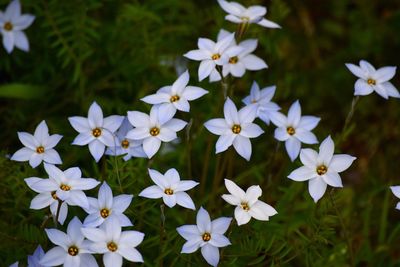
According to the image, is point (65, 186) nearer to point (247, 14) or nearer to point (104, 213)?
point (104, 213)

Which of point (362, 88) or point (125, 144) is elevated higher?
point (362, 88)

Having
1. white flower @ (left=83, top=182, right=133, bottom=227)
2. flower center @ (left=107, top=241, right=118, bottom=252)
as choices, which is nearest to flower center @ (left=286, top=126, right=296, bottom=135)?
white flower @ (left=83, top=182, right=133, bottom=227)

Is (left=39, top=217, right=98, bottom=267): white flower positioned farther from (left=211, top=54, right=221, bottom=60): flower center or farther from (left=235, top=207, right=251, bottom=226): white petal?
(left=211, top=54, right=221, bottom=60): flower center

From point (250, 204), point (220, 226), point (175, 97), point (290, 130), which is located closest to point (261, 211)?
point (250, 204)

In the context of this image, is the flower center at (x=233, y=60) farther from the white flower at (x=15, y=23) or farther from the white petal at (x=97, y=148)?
the white flower at (x=15, y=23)

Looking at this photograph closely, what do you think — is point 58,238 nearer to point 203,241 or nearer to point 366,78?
point 203,241
